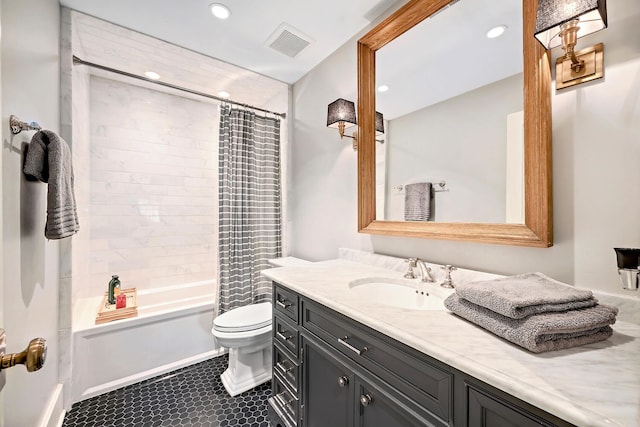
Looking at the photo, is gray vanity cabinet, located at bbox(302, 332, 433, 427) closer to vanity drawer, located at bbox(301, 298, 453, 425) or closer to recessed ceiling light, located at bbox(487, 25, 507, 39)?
vanity drawer, located at bbox(301, 298, 453, 425)

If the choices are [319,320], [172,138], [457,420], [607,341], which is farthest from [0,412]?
[172,138]

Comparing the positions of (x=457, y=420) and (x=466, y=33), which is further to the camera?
(x=466, y=33)

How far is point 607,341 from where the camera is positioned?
738mm

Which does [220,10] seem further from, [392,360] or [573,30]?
[392,360]

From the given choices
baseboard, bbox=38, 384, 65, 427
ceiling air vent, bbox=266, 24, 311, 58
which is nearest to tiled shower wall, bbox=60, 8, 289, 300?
ceiling air vent, bbox=266, 24, 311, 58

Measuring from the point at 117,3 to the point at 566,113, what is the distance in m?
2.33

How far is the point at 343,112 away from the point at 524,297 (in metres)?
1.43

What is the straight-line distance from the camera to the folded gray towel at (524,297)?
28.1 inches

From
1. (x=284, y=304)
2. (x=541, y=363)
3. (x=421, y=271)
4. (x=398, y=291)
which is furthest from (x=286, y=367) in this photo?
(x=541, y=363)

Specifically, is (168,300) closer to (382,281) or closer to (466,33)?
(382,281)

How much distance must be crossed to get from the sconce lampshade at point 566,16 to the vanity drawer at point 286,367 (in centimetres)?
169

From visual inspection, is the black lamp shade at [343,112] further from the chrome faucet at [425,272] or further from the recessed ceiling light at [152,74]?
the recessed ceiling light at [152,74]

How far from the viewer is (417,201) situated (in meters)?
1.47

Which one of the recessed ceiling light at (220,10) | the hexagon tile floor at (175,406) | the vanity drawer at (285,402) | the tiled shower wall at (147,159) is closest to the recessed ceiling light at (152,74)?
the tiled shower wall at (147,159)
